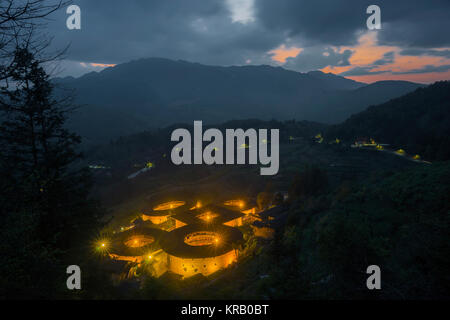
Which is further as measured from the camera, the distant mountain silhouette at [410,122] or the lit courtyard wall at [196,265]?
the distant mountain silhouette at [410,122]

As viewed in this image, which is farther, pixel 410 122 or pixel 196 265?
pixel 410 122

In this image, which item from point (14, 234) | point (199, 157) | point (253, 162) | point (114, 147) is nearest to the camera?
point (14, 234)

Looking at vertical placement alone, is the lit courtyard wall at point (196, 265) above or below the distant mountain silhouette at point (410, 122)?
below

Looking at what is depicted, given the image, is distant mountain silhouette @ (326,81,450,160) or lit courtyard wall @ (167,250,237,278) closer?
lit courtyard wall @ (167,250,237,278)

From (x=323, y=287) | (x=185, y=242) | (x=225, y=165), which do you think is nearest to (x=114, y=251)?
(x=185, y=242)

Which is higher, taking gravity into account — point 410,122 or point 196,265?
point 410,122
